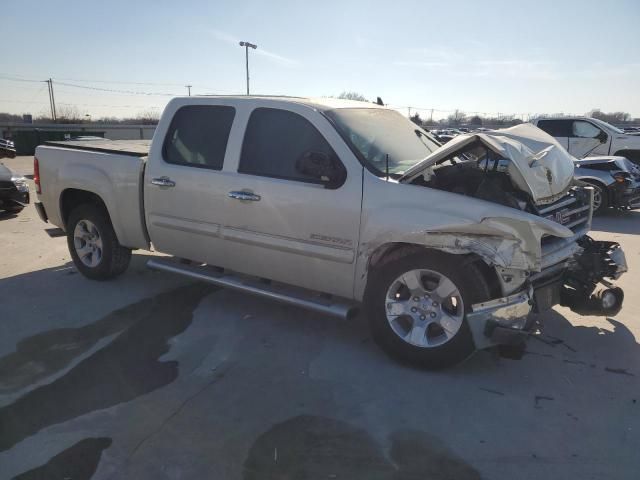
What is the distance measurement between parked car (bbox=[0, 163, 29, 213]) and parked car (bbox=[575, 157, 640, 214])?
36.1 ft

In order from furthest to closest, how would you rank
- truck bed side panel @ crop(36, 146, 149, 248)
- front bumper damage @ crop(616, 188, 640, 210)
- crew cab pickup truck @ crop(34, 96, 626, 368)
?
front bumper damage @ crop(616, 188, 640, 210)
truck bed side panel @ crop(36, 146, 149, 248)
crew cab pickup truck @ crop(34, 96, 626, 368)

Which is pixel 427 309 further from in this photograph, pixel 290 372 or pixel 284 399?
pixel 284 399

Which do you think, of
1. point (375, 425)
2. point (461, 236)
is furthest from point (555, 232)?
point (375, 425)

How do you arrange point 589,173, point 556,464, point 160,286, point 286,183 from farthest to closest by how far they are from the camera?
point 589,173 → point 160,286 → point 286,183 → point 556,464

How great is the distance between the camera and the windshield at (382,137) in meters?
4.08

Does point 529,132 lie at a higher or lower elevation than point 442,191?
higher

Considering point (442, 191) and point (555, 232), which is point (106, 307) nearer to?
point (442, 191)

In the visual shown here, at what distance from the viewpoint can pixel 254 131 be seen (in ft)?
14.4

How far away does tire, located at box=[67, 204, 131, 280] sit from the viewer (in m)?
5.53

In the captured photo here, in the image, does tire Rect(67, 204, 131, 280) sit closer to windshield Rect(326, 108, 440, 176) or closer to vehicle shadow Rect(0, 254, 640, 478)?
vehicle shadow Rect(0, 254, 640, 478)

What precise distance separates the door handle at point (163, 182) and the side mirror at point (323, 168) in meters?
1.47

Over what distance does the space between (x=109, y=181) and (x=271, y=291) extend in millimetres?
2275

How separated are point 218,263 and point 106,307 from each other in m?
1.25

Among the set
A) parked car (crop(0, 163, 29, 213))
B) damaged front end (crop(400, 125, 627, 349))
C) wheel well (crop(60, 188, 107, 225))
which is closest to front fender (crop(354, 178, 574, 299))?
damaged front end (crop(400, 125, 627, 349))
